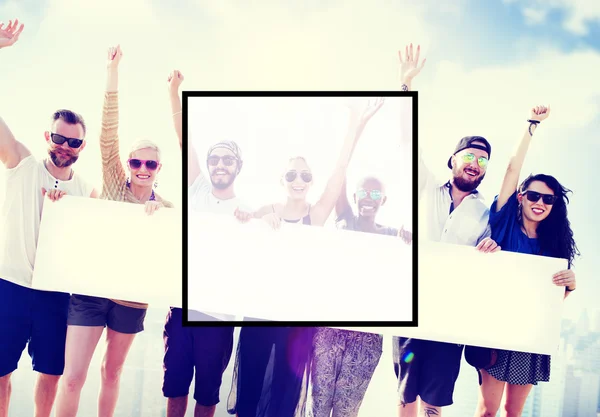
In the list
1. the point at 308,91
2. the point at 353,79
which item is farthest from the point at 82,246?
the point at 353,79

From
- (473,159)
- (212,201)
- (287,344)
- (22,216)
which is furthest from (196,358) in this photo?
(473,159)

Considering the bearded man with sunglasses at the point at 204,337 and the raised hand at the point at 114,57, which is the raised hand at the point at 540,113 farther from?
the raised hand at the point at 114,57

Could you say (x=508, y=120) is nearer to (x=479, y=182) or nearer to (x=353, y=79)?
(x=479, y=182)

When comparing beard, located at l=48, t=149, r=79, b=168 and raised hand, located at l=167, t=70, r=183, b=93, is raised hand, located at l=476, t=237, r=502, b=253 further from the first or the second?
beard, located at l=48, t=149, r=79, b=168

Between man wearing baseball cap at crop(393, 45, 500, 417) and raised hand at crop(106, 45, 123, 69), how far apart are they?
180 cm

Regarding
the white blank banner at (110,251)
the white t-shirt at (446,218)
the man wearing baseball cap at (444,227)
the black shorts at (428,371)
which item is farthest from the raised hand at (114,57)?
the black shorts at (428,371)

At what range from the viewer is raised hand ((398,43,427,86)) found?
328 cm

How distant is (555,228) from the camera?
10.4 feet

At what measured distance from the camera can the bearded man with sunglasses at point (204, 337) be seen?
307 cm

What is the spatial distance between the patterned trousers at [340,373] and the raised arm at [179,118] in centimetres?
120

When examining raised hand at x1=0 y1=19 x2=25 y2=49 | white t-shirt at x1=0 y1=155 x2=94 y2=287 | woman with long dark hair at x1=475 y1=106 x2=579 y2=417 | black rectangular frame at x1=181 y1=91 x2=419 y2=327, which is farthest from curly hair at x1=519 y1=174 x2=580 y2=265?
raised hand at x1=0 y1=19 x2=25 y2=49

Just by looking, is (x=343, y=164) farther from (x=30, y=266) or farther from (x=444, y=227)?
(x=30, y=266)

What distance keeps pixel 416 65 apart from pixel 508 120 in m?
0.67

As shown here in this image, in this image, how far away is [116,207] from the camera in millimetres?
3174
